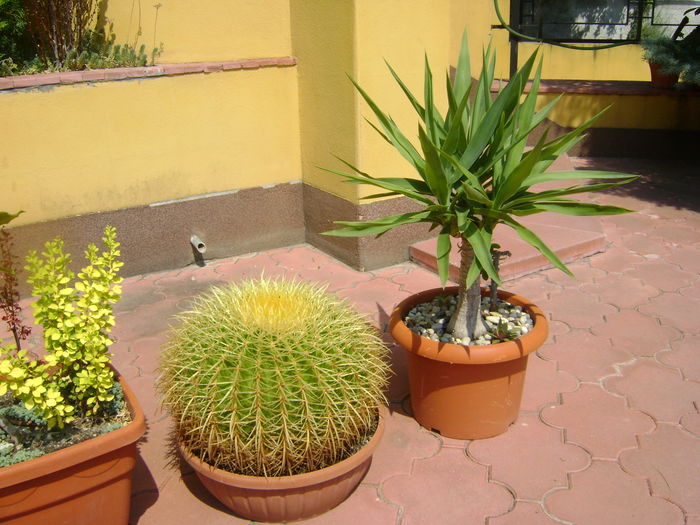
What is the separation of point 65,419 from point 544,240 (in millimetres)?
4030

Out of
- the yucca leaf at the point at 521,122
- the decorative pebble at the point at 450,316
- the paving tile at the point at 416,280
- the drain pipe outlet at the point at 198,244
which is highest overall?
the yucca leaf at the point at 521,122

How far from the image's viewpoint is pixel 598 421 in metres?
3.66

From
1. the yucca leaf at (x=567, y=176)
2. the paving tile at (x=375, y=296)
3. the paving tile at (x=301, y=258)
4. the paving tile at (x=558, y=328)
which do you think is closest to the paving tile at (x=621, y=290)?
the paving tile at (x=558, y=328)

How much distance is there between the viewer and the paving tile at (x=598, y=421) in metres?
3.48

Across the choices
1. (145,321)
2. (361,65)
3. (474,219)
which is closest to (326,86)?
(361,65)

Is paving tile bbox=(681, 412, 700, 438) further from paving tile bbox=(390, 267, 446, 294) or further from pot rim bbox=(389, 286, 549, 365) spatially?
paving tile bbox=(390, 267, 446, 294)

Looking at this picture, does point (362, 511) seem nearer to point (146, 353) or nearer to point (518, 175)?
point (518, 175)

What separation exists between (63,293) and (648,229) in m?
5.23

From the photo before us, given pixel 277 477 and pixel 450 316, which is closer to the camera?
pixel 277 477

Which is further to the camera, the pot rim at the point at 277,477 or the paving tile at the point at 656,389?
the paving tile at the point at 656,389

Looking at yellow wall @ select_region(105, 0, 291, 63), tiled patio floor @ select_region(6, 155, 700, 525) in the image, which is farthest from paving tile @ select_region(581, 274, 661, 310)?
yellow wall @ select_region(105, 0, 291, 63)

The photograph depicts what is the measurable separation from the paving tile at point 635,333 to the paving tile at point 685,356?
0.05 m

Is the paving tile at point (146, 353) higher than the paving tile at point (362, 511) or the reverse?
higher

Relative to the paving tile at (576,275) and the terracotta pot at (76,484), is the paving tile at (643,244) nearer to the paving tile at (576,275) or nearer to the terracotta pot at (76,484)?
the paving tile at (576,275)
